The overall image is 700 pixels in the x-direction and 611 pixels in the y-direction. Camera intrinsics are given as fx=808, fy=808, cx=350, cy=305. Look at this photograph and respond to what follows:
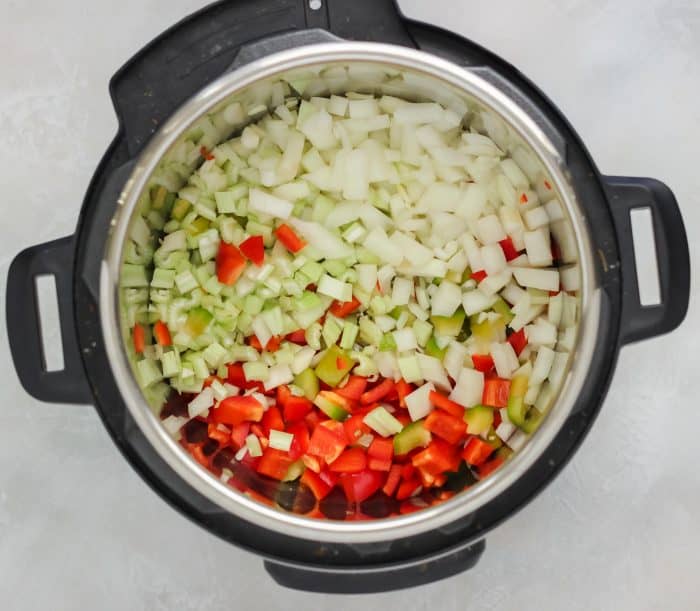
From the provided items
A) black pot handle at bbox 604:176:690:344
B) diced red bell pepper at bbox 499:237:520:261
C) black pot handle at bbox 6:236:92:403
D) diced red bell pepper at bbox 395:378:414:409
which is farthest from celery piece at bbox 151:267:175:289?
black pot handle at bbox 604:176:690:344

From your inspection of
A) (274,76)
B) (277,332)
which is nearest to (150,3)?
(274,76)

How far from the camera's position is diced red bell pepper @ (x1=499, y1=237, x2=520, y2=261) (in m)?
1.05

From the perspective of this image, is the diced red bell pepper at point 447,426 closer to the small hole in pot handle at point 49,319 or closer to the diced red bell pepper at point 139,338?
the diced red bell pepper at point 139,338

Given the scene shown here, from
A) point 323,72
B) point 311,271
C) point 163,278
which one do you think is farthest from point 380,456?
point 323,72

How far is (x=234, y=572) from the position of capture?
1.21 meters

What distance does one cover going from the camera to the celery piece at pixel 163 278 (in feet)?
3.45

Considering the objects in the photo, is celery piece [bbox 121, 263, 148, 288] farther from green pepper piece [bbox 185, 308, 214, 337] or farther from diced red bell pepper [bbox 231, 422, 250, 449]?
diced red bell pepper [bbox 231, 422, 250, 449]

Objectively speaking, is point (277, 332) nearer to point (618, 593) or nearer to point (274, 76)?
point (274, 76)

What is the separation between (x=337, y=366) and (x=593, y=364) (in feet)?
1.06

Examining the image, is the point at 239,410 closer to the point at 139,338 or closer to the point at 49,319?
the point at 139,338

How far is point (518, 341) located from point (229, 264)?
39cm

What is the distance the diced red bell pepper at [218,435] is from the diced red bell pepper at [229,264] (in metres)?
0.19

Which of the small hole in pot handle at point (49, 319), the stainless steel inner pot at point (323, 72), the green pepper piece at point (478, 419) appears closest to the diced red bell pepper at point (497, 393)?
the green pepper piece at point (478, 419)

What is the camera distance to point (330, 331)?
1065 mm
